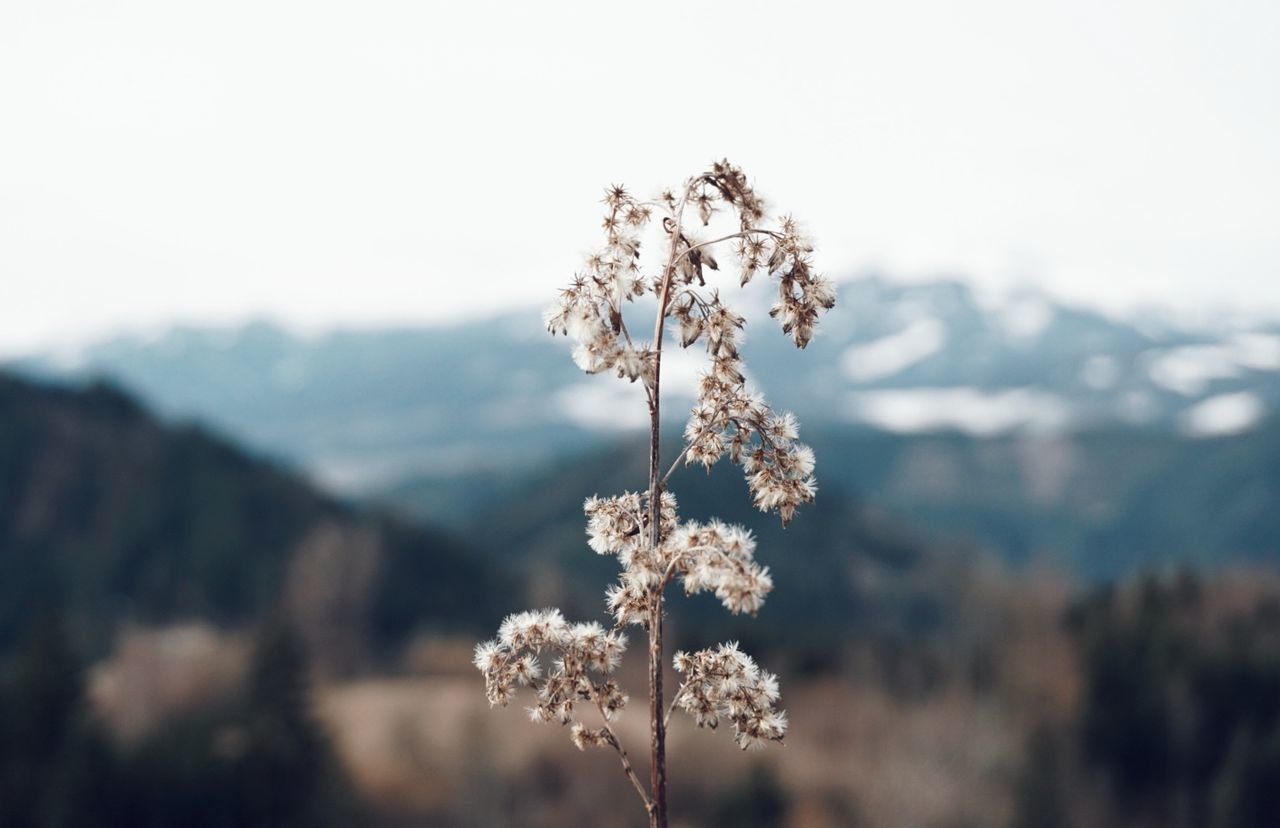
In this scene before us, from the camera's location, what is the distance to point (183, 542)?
172500 millimetres

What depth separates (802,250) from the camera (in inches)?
130

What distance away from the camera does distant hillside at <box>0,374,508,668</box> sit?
481 feet

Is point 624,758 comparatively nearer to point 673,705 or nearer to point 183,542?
point 673,705

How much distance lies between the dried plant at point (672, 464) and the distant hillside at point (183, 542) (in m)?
135

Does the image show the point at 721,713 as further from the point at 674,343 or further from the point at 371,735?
the point at 371,735

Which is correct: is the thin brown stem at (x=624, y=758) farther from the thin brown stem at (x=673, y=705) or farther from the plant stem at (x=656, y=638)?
the thin brown stem at (x=673, y=705)

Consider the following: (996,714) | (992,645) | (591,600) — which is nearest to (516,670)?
(996,714)

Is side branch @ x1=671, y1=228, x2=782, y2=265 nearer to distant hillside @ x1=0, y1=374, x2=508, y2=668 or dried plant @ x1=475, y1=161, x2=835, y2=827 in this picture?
dried plant @ x1=475, y1=161, x2=835, y2=827

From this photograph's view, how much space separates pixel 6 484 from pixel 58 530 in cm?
1017

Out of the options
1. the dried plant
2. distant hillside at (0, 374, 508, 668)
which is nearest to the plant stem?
the dried plant

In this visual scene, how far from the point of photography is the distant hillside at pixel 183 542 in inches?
5768

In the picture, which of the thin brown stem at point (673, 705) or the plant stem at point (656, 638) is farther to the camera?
the thin brown stem at point (673, 705)

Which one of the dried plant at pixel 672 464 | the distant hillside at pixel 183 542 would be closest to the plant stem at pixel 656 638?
the dried plant at pixel 672 464

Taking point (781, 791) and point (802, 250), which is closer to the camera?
point (802, 250)
